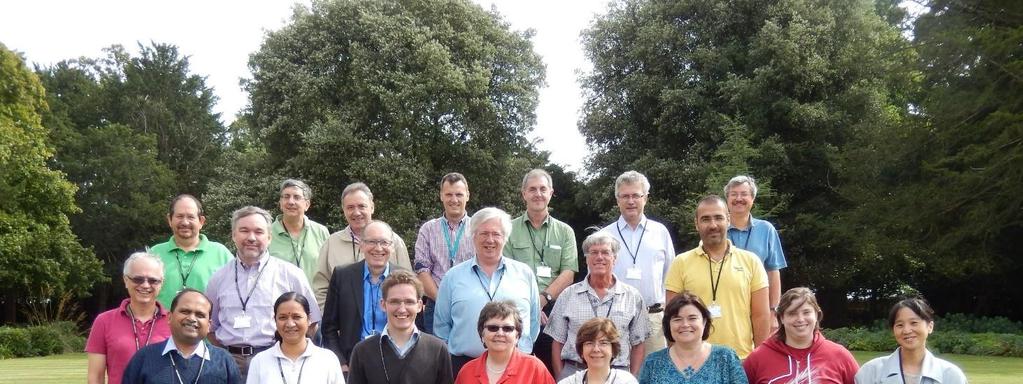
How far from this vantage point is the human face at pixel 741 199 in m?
7.13

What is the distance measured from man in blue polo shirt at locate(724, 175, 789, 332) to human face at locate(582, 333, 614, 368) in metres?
1.94

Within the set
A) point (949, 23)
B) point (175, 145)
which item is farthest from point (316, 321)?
point (175, 145)

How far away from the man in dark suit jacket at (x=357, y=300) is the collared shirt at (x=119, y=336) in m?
1.04

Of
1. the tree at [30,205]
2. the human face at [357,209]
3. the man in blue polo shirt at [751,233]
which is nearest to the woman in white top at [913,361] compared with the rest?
the man in blue polo shirt at [751,233]

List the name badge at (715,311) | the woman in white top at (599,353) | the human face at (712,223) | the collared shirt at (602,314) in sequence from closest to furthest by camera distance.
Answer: the woman in white top at (599,353)
the name badge at (715,311)
the collared shirt at (602,314)
the human face at (712,223)

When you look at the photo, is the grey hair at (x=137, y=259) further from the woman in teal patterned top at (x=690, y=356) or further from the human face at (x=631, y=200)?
the human face at (x=631, y=200)

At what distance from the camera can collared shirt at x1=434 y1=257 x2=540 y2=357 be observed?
621cm

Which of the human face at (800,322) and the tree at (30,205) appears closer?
the human face at (800,322)

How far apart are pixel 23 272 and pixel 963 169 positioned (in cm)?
2875

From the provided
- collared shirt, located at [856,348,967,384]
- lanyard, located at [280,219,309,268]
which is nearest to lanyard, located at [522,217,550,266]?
lanyard, located at [280,219,309,268]

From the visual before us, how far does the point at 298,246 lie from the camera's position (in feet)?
24.9

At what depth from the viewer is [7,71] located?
32.2m

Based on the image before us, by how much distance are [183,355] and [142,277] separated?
576mm

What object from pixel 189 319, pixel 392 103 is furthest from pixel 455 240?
pixel 392 103
